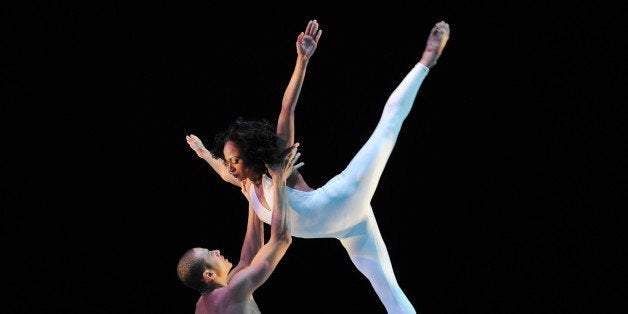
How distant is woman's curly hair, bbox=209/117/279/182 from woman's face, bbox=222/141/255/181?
0.01m

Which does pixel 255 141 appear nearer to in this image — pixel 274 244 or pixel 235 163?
pixel 235 163

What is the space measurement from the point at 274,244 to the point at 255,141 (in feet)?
1.66

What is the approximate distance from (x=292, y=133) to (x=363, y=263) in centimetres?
73

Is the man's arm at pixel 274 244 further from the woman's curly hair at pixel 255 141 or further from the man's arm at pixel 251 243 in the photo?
the man's arm at pixel 251 243

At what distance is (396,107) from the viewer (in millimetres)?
4031

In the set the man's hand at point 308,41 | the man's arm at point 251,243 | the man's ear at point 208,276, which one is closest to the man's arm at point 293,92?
the man's hand at point 308,41

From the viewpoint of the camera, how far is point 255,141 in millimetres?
3914

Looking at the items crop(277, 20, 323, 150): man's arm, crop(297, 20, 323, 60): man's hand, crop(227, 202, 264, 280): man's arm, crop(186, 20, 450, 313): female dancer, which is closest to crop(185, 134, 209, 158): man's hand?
crop(186, 20, 450, 313): female dancer

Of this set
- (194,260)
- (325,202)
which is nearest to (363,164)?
(325,202)

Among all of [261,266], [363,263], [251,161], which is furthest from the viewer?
[363,263]

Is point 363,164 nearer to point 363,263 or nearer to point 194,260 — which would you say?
point 363,263

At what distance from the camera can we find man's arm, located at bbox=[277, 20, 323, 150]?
397 centimetres

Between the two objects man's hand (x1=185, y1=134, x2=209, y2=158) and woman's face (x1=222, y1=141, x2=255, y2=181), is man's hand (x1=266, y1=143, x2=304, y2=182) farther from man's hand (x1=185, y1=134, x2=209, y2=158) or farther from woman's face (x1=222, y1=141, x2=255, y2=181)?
man's hand (x1=185, y1=134, x2=209, y2=158)

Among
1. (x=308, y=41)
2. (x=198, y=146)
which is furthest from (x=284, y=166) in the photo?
(x=198, y=146)
